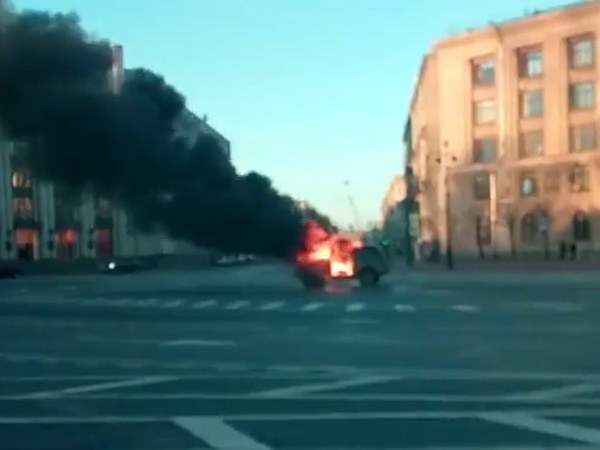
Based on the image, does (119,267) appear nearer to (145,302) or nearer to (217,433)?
(145,302)

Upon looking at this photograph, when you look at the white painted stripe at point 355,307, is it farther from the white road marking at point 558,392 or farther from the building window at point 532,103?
the building window at point 532,103

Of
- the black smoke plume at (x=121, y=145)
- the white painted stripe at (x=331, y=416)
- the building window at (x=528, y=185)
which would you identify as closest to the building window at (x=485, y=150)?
the building window at (x=528, y=185)

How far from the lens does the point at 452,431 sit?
447 inches

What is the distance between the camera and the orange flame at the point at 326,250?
86.6 ft

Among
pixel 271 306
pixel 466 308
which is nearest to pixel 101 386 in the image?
pixel 466 308

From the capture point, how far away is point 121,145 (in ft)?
59.6

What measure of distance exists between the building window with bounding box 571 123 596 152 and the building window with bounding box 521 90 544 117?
3591 mm

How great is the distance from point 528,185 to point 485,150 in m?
5.86

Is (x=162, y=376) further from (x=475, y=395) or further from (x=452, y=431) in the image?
(x=452, y=431)

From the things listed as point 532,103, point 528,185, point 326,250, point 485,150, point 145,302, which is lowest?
point 145,302

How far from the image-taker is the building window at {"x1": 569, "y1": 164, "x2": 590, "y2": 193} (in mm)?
90750

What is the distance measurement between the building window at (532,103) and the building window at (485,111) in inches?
132

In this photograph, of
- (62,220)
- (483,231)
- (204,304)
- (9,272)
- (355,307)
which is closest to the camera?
(355,307)

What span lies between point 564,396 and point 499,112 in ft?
278
